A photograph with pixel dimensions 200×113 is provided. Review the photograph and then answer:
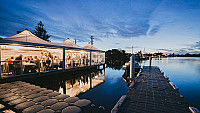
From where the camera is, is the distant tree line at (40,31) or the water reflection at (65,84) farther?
the distant tree line at (40,31)

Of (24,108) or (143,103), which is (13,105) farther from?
(143,103)

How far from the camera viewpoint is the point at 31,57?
33.2ft

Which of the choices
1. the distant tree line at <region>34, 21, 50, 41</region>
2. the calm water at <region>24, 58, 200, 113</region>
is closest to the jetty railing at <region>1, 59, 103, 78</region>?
the calm water at <region>24, 58, 200, 113</region>

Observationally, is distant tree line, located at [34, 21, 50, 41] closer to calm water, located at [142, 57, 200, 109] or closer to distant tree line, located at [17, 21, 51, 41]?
distant tree line, located at [17, 21, 51, 41]

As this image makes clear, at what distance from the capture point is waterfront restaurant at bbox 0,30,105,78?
618 cm

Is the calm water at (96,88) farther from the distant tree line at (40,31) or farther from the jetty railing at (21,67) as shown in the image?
the distant tree line at (40,31)

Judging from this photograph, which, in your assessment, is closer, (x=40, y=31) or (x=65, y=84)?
(x=65, y=84)

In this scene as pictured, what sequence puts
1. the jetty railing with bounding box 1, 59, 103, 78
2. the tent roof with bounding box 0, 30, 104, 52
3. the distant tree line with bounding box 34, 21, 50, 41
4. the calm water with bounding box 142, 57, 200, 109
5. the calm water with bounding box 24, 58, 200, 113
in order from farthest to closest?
1. the distant tree line with bounding box 34, 21, 50, 41
2. the jetty railing with bounding box 1, 59, 103, 78
3. the calm water with bounding box 142, 57, 200, 109
4. the tent roof with bounding box 0, 30, 104, 52
5. the calm water with bounding box 24, 58, 200, 113

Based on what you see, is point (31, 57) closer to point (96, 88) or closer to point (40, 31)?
point (96, 88)

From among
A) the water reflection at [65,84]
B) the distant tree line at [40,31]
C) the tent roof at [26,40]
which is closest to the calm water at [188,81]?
the water reflection at [65,84]

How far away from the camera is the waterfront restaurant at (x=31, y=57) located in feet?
20.3

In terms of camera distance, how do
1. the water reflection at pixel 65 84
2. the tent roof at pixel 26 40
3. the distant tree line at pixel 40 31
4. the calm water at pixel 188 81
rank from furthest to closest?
1. the distant tree line at pixel 40 31
2. the calm water at pixel 188 81
3. the tent roof at pixel 26 40
4. the water reflection at pixel 65 84

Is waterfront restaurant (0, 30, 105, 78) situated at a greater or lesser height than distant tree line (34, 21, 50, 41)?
lesser

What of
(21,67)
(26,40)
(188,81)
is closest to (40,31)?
(26,40)
